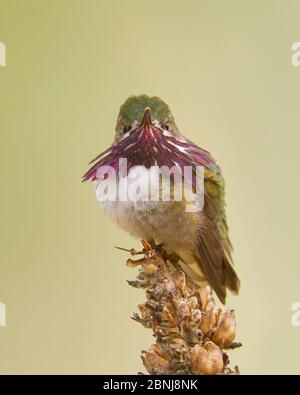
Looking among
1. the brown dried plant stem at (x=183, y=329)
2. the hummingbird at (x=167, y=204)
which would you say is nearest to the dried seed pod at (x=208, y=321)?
the brown dried plant stem at (x=183, y=329)

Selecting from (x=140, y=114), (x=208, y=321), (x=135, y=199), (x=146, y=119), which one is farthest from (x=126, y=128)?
(x=208, y=321)

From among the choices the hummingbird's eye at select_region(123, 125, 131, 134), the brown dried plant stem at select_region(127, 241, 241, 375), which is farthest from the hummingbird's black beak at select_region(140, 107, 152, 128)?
the brown dried plant stem at select_region(127, 241, 241, 375)

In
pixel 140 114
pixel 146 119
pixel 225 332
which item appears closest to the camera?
pixel 225 332

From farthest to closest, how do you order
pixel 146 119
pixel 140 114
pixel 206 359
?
1. pixel 140 114
2. pixel 146 119
3. pixel 206 359

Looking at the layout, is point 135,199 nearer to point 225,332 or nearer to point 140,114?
point 140,114

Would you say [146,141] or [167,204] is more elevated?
[146,141]

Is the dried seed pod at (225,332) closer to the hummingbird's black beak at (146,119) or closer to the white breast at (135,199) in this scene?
the white breast at (135,199)
